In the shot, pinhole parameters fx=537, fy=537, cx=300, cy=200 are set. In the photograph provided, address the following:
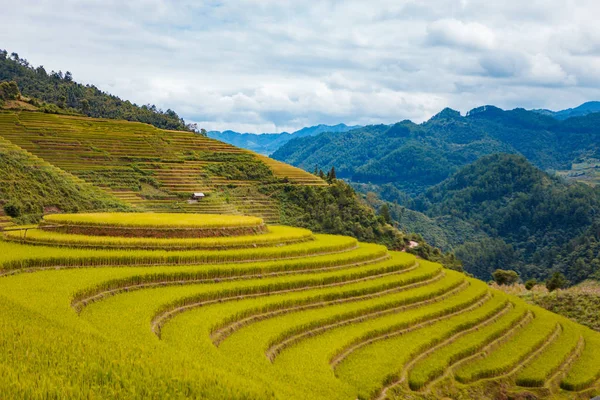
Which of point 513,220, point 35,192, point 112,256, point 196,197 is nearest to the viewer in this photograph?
point 112,256

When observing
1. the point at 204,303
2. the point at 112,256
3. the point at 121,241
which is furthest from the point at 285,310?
the point at 121,241

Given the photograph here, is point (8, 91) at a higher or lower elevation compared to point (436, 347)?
higher

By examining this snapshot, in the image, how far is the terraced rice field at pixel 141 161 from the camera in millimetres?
57000

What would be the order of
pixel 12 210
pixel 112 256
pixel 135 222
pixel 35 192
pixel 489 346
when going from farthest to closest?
pixel 35 192 < pixel 12 210 < pixel 135 222 < pixel 489 346 < pixel 112 256

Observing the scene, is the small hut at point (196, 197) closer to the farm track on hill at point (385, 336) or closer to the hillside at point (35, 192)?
the hillside at point (35, 192)

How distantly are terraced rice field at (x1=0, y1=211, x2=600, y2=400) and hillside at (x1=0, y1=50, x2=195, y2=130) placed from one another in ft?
265

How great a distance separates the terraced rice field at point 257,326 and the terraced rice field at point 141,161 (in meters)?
29.1

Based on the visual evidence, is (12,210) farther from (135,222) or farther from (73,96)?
(73,96)

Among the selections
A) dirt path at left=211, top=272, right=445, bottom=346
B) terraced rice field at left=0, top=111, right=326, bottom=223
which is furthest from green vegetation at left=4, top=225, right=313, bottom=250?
terraced rice field at left=0, top=111, right=326, bottom=223

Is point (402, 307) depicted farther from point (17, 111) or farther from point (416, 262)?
point (17, 111)

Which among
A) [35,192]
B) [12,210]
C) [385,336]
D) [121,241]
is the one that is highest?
[35,192]

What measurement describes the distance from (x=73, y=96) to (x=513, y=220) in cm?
10113

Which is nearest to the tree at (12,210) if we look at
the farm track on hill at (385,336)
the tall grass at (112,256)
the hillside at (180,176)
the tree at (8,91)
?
the hillside at (180,176)

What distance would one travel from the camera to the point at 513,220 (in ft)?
411
